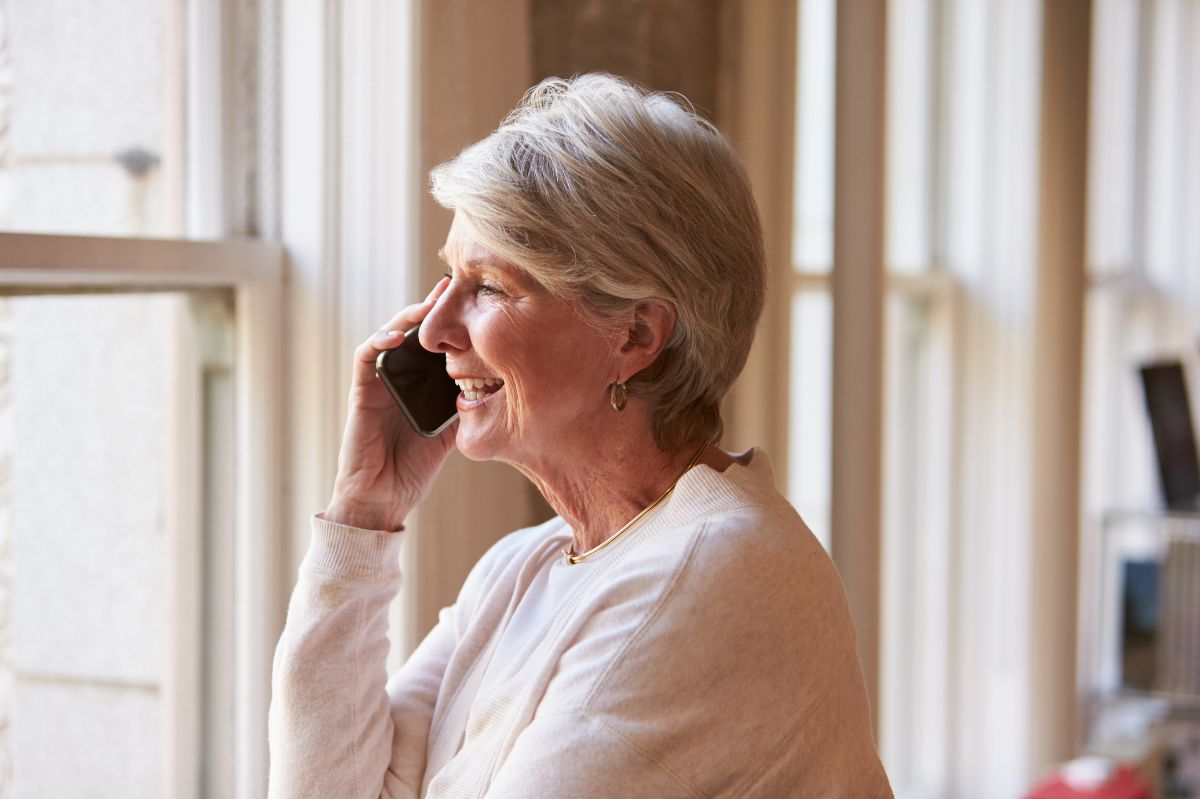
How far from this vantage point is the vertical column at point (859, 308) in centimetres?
261

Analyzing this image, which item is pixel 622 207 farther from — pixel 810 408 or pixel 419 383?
pixel 810 408

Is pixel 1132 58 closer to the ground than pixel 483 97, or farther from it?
farther from it

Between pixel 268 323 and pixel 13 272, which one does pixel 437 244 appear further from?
pixel 13 272

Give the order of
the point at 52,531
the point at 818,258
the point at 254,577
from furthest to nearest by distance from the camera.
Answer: the point at 818,258
the point at 254,577
the point at 52,531

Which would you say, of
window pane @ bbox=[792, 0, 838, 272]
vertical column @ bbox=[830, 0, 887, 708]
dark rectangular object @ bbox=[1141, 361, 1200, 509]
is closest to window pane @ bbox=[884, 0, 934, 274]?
window pane @ bbox=[792, 0, 838, 272]

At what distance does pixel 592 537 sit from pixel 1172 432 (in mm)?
3287

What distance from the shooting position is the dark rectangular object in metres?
4.14

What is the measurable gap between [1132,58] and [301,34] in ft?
13.5

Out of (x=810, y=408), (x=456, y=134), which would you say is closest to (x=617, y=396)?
(x=456, y=134)

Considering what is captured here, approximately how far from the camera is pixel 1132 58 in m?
5.10

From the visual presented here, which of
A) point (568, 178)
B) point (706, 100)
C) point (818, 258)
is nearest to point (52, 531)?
point (568, 178)

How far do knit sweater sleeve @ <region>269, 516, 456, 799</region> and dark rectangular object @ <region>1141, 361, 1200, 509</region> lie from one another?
3.30m

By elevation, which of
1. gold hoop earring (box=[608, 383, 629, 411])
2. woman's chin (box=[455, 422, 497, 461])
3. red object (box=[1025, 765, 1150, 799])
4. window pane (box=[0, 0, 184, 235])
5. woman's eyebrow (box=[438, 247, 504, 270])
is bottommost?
red object (box=[1025, 765, 1150, 799])

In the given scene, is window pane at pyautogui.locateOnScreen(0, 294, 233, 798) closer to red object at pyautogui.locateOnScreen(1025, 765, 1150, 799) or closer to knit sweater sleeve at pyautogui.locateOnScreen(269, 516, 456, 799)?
knit sweater sleeve at pyautogui.locateOnScreen(269, 516, 456, 799)
